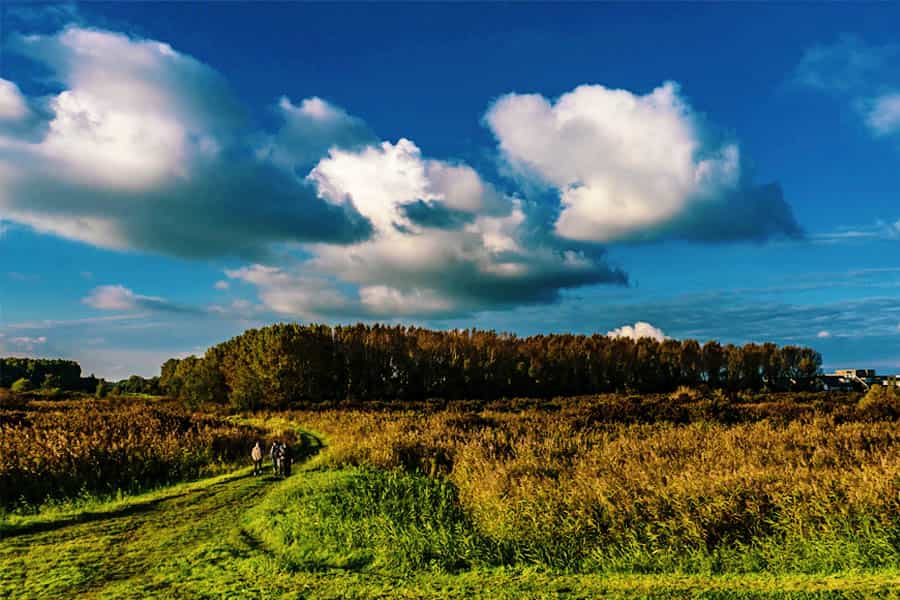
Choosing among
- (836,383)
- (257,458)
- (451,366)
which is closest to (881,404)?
(257,458)

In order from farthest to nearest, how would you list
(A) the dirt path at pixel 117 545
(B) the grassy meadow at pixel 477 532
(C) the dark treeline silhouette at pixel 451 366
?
(C) the dark treeline silhouette at pixel 451 366, (A) the dirt path at pixel 117 545, (B) the grassy meadow at pixel 477 532

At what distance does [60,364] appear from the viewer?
152875 mm

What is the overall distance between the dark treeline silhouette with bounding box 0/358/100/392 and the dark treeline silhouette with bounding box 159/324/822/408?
79.2 ft

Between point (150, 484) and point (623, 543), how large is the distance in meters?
16.8

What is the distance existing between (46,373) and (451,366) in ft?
357

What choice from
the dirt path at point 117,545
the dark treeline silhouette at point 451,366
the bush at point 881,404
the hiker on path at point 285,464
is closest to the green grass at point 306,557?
the dirt path at point 117,545

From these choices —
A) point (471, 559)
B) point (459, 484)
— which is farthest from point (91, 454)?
point (471, 559)

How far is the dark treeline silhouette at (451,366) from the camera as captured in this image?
75.6 meters

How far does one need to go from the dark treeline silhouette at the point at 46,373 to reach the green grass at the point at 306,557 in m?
130

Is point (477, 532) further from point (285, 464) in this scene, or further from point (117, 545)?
point (285, 464)

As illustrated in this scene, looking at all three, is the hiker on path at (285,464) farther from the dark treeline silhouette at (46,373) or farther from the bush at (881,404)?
the dark treeline silhouette at (46,373)

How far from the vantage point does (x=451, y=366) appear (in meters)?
96.2

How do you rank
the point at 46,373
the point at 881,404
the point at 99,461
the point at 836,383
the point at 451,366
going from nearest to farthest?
the point at 99,461, the point at 881,404, the point at 451,366, the point at 836,383, the point at 46,373

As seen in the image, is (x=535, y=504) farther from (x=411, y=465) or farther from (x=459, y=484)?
(x=411, y=465)
